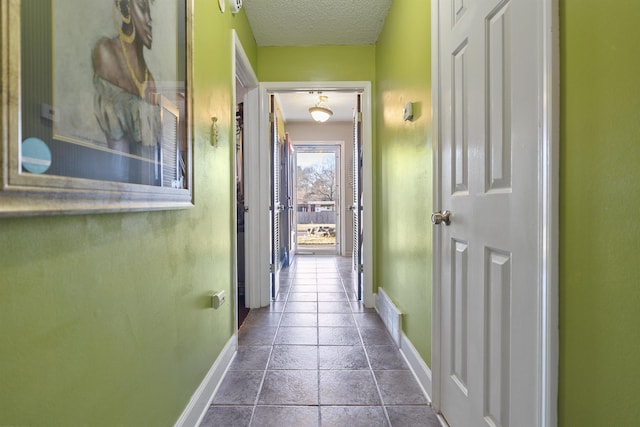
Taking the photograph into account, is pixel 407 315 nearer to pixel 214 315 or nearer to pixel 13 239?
pixel 214 315

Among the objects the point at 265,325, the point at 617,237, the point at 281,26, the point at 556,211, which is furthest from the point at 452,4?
the point at 265,325

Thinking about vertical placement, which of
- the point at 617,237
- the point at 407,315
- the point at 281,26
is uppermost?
the point at 281,26

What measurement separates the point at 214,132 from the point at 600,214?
5.22 ft

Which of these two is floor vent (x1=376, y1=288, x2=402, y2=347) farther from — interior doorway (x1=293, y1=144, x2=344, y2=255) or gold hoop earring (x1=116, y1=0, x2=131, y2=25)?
interior doorway (x1=293, y1=144, x2=344, y2=255)

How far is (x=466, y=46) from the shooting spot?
Answer: 1256mm

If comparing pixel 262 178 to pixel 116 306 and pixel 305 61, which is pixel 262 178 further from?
pixel 116 306

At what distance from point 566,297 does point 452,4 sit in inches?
47.0

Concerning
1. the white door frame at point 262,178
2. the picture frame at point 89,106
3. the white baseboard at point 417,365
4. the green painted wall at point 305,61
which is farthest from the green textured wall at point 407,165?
the picture frame at point 89,106

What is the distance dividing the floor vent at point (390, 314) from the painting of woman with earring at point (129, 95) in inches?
68.6

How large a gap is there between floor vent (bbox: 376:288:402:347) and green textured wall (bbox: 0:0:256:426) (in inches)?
44.7

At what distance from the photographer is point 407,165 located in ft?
6.89

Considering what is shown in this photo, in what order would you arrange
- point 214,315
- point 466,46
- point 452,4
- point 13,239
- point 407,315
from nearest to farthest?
point 13,239 < point 466,46 < point 452,4 < point 214,315 < point 407,315

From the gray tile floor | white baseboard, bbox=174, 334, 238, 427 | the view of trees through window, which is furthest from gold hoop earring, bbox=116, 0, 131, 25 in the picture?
the view of trees through window

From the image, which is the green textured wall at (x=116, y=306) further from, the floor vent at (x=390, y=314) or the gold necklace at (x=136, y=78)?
the floor vent at (x=390, y=314)
